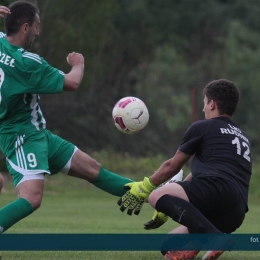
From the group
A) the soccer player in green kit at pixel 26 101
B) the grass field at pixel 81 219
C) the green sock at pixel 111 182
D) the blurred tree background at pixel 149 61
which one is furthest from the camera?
the blurred tree background at pixel 149 61

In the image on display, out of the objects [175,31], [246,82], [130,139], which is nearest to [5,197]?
[130,139]

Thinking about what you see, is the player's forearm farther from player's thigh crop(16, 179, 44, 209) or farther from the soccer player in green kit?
player's thigh crop(16, 179, 44, 209)

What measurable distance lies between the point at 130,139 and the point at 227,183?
1231 cm

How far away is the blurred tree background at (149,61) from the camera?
1828 centimetres

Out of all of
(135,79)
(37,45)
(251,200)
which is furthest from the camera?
(135,79)

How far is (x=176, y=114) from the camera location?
21.7 metres

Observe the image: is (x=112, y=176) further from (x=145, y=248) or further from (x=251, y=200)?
(x=251, y=200)

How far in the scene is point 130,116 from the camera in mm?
7461

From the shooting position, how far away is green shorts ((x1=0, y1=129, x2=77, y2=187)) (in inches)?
259

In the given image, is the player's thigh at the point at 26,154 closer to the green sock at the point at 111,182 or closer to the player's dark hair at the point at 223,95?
the green sock at the point at 111,182

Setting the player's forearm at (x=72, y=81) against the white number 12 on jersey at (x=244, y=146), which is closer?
the white number 12 on jersey at (x=244, y=146)

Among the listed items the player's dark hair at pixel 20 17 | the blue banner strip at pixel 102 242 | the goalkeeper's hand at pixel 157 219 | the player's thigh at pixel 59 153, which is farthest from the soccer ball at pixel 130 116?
the blue banner strip at pixel 102 242

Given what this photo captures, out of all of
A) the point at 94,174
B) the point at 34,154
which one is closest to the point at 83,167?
the point at 94,174

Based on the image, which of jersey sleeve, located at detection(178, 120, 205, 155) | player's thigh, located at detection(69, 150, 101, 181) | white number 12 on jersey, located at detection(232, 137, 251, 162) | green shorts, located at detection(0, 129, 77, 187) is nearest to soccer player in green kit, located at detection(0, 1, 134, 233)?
green shorts, located at detection(0, 129, 77, 187)
